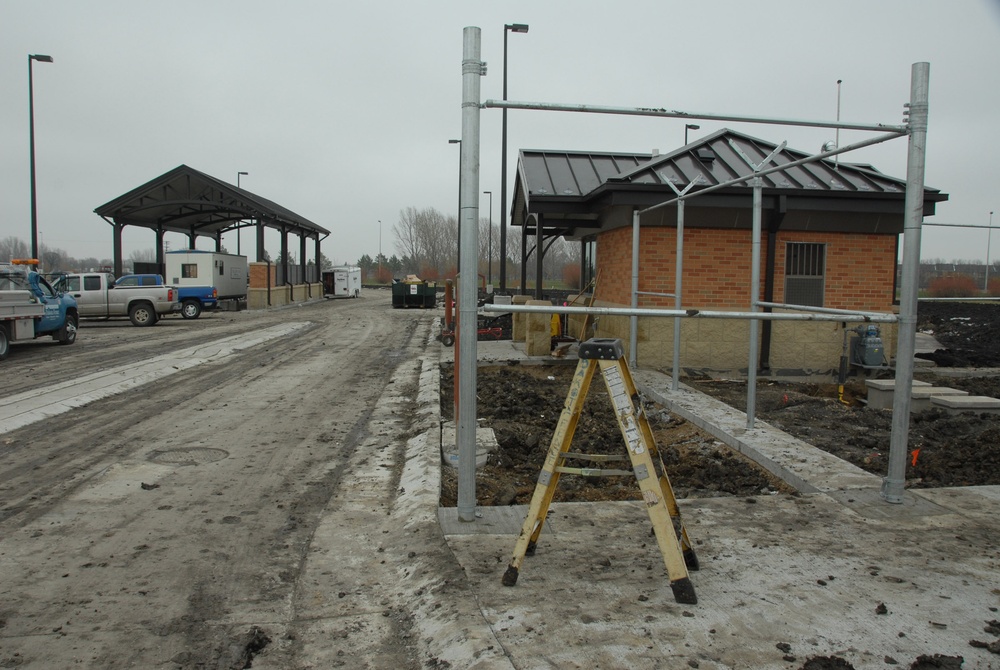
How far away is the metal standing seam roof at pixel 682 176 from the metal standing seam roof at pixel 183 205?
886 inches

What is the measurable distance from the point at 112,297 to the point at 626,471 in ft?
87.7

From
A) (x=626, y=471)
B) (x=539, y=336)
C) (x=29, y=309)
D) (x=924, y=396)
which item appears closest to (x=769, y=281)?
(x=924, y=396)

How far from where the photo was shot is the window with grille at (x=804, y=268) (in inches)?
524

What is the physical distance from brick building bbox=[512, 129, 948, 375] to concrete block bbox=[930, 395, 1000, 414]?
3.96 metres

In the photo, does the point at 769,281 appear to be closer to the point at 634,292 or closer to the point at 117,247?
the point at 634,292

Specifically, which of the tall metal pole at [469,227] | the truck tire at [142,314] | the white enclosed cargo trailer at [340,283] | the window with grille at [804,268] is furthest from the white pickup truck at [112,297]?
the white enclosed cargo trailer at [340,283]

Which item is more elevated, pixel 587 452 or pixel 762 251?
pixel 762 251

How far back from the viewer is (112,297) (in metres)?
26.3

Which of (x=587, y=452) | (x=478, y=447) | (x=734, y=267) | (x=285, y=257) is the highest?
(x=285, y=257)

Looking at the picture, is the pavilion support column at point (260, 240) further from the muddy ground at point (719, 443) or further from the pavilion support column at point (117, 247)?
the muddy ground at point (719, 443)

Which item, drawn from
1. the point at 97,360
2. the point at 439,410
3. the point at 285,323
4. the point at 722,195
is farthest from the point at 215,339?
the point at 722,195

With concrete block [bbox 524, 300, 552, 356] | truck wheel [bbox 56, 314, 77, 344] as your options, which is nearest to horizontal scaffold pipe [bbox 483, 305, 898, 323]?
concrete block [bbox 524, 300, 552, 356]

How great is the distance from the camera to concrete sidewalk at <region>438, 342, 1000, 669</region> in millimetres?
3238

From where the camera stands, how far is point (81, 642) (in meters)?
3.62
